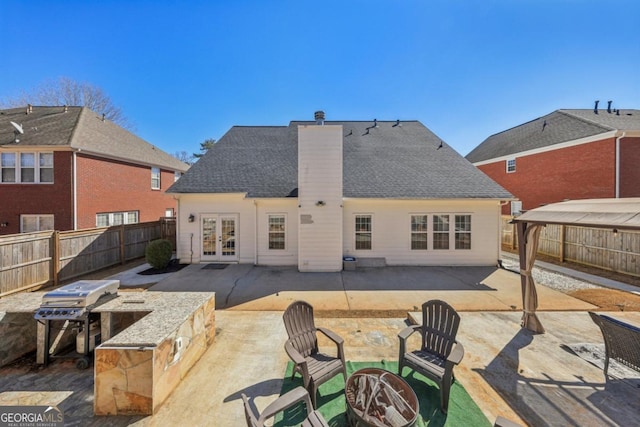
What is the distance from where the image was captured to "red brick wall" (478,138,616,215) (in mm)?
13727

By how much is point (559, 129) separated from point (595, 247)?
11.4 meters

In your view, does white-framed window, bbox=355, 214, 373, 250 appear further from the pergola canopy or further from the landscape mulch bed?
the landscape mulch bed

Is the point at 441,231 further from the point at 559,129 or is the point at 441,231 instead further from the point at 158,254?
the point at 559,129

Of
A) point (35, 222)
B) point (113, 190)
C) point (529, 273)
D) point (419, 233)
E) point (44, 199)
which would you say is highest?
point (113, 190)

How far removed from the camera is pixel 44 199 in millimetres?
11891

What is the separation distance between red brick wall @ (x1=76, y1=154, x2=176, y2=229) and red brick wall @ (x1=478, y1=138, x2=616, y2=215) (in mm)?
24164

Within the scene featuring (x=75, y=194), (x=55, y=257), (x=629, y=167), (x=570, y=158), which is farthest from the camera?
(x=570, y=158)

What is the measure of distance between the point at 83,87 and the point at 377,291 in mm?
31185

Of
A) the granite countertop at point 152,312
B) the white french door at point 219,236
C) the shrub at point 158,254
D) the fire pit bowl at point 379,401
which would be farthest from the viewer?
the white french door at point 219,236

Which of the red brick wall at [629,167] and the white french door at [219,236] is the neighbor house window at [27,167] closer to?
the white french door at [219,236]

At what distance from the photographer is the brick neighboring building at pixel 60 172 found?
39.0 ft

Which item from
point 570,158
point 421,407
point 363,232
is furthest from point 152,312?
point 570,158

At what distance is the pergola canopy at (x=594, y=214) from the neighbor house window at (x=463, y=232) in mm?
5455

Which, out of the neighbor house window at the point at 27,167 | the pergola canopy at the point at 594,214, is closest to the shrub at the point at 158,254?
the neighbor house window at the point at 27,167
